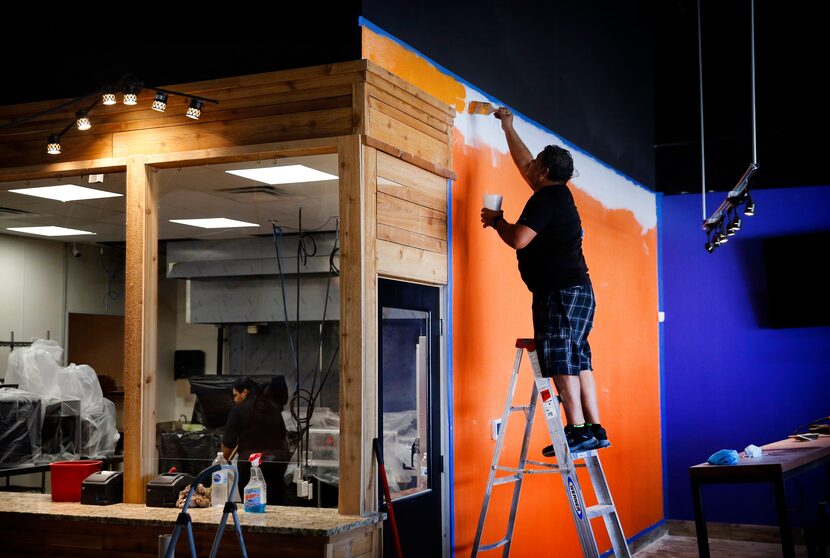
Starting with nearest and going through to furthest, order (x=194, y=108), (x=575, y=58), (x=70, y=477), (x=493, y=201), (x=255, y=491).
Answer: (x=255, y=491)
(x=194, y=108)
(x=493, y=201)
(x=70, y=477)
(x=575, y=58)

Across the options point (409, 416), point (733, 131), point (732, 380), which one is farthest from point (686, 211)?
point (409, 416)

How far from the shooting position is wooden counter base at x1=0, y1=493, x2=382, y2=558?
3939mm

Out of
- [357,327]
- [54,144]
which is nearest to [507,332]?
[357,327]

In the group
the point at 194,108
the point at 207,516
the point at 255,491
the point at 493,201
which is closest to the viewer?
the point at 207,516

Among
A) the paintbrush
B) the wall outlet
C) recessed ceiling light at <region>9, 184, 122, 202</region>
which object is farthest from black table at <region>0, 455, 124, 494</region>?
the paintbrush

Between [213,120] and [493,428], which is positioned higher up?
[213,120]

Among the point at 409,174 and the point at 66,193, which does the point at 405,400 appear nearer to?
the point at 409,174

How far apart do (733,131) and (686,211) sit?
2.70 feet

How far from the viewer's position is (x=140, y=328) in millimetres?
4762

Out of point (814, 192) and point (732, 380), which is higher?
point (814, 192)

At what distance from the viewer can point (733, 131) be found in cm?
843

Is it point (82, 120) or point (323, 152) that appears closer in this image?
point (323, 152)

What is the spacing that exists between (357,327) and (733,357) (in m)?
5.22

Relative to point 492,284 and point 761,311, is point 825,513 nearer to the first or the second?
point 492,284
